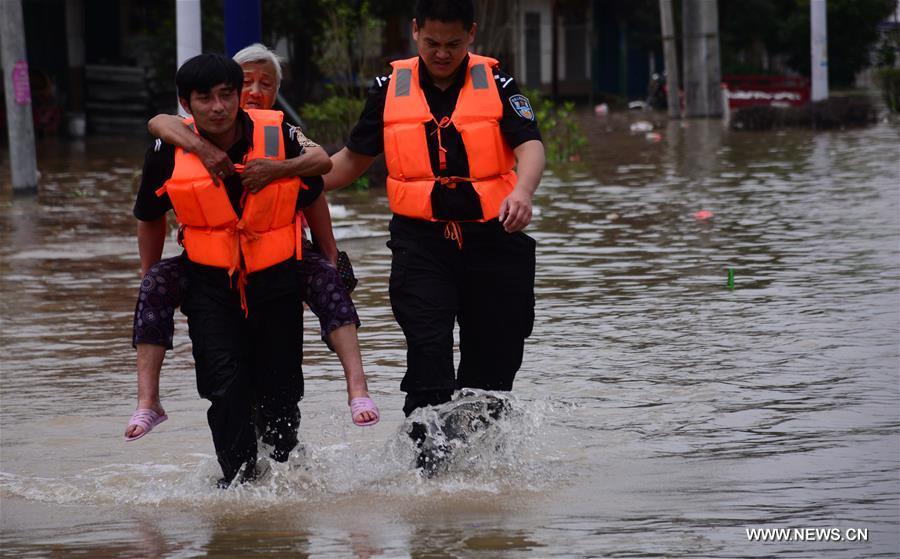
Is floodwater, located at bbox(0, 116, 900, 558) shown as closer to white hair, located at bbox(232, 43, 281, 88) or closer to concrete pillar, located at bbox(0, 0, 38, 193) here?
white hair, located at bbox(232, 43, 281, 88)

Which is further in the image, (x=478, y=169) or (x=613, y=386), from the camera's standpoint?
(x=613, y=386)

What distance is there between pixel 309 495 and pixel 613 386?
2192 mm

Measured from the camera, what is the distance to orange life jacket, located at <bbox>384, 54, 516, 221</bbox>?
5801 millimetres

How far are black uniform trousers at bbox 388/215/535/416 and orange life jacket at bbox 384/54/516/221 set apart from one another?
108 mm

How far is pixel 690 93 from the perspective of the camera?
35.4 m

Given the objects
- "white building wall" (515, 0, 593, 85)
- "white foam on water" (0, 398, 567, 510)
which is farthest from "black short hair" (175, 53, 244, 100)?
"white building wall" (515, 0, 593, 85)

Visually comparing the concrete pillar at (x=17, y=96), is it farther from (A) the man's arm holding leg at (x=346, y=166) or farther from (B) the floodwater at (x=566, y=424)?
(A) the man's arm holding leg at (x=346, y=166)

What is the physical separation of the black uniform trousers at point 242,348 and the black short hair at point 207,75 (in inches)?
24.8

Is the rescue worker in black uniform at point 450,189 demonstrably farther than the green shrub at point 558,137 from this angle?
No

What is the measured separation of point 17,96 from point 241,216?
1270 cm

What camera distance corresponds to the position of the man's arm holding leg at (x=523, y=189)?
5.49 m

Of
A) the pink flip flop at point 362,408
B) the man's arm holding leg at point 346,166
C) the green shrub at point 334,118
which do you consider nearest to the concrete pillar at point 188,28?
the green shrub at point 334,118

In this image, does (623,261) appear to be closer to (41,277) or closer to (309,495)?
(41,277)

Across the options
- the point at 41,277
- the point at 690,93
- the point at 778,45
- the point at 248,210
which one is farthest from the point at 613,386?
the point at 778,45
